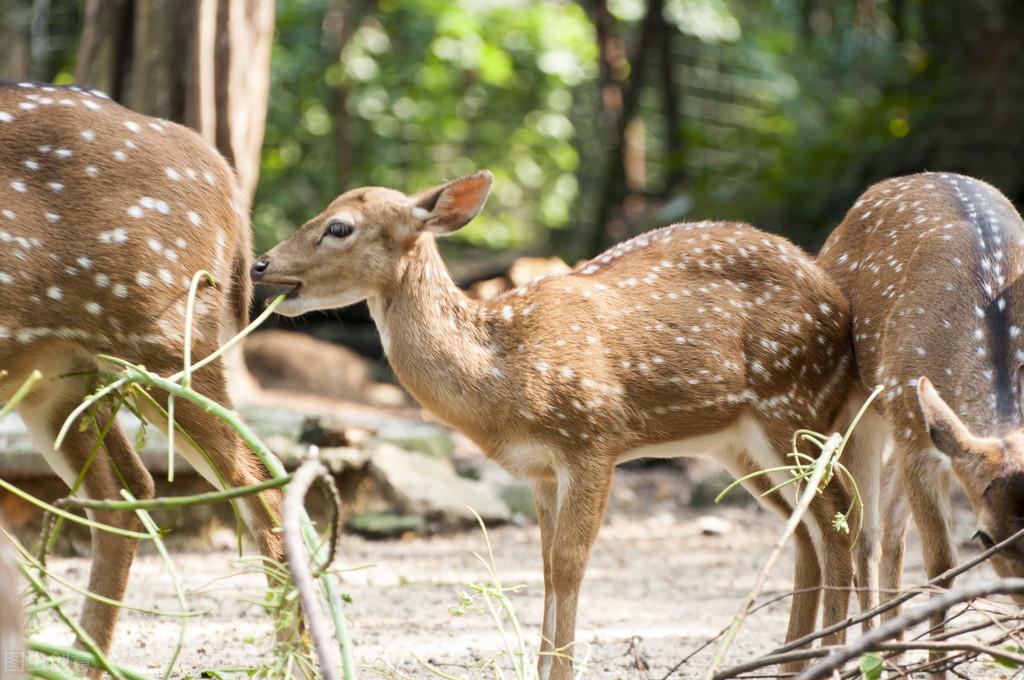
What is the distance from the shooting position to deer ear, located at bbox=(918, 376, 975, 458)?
4184 mm

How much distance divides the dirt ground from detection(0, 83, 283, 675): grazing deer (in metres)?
0.56

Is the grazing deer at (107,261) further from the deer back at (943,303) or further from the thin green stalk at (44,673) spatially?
the deer back at (943,303)

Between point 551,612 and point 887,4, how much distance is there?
37.8 feet

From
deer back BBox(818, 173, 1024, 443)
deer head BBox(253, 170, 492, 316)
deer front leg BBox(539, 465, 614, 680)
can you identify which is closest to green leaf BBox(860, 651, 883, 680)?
deer back BBox(818, 173, 1024, 443)

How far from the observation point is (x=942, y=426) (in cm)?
419

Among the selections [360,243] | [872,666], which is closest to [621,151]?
[360,243]

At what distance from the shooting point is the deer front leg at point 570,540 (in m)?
4.74

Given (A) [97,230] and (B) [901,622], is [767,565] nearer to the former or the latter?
(B) [901,622]

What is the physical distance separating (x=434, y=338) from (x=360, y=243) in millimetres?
471

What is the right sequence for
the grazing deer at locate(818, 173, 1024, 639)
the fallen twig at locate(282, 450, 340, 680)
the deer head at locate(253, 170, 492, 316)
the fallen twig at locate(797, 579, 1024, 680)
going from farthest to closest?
the deer head at locate(253, 170, 492, 316)
the grazing deer at locate(818, 173, 1024, 639)
the fallen twig at locate(797, 579, 1024, 680)
the fallen twig at locate(282, 450, 340, 680)

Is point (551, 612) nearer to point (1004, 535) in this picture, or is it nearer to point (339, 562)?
point (1004, 535)

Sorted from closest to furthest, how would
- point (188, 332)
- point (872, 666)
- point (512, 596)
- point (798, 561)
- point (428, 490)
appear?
point (872, 666) → point (188, 332) → point (798, 561) → point (512, 596) → point (428, 490)

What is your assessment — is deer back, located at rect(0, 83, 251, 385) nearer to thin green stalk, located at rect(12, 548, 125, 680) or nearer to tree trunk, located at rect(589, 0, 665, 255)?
thin green stalk, located at rect(12, 548, 125, 680)

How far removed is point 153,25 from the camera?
28.4 ft
